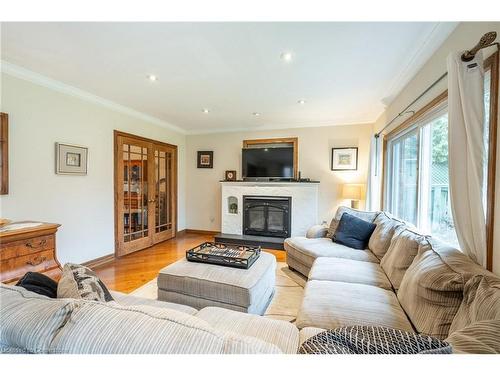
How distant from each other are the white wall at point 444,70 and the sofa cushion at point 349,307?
61 centimetres

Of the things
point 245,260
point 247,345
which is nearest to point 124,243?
point 245,260

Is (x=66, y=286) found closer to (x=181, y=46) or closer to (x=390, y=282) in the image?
(x=181, y=46)

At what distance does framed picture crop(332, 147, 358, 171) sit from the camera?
450cm

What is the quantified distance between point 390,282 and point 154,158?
13.9 feet

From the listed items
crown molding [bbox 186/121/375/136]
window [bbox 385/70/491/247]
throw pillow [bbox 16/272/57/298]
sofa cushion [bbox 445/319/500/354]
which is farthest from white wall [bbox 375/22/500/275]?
throw pillow [bbox 16/272/57/298]

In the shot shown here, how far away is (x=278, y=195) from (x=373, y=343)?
13.0ft

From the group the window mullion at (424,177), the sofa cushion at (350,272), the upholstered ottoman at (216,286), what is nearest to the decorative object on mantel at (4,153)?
the upholstered ottoman at (216,286)

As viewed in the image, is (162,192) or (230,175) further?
(230,175)

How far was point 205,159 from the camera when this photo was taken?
5.41 metres

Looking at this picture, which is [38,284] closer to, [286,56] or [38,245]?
[38,245]

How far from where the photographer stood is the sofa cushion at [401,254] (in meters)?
1.79

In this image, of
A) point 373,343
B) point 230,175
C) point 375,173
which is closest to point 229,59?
point 373,343

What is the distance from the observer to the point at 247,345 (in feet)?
1.97

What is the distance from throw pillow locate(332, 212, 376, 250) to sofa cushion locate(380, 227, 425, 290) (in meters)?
0.70
